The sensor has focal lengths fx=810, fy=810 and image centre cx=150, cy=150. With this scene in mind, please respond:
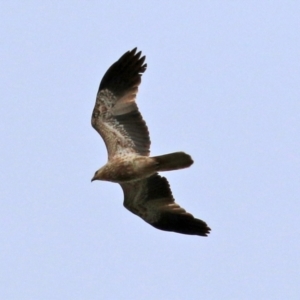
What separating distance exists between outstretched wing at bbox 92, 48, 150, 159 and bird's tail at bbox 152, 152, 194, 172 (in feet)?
2.81

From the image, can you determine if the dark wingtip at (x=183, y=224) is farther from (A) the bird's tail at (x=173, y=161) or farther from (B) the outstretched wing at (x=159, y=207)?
(A) the bird's tail at (x=173, y=161)

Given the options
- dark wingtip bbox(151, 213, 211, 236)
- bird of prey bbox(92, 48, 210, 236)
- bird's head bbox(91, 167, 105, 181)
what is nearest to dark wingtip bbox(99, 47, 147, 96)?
bird of prey bbox(92, 48, 210, 236)

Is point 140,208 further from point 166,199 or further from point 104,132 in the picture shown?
point 104,132

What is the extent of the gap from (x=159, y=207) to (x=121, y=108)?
69.5 inches

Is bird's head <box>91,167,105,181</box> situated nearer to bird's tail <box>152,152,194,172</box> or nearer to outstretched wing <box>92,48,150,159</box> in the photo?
outstretched wing <box>92,48,150,159</box>

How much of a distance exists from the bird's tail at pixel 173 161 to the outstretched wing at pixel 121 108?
2.81 ft

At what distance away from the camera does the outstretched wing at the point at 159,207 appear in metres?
13.3

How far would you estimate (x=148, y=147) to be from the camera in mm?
13094

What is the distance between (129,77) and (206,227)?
2780 mm

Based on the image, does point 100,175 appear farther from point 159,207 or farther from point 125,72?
point 125,72

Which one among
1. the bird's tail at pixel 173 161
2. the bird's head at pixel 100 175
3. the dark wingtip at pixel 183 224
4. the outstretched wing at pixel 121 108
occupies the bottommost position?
the dark wingtip at pixel 183 224

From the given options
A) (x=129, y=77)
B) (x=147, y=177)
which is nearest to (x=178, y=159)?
(x=147, y=177)

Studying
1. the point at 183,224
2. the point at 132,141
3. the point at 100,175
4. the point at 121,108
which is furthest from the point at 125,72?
the point at 183,224

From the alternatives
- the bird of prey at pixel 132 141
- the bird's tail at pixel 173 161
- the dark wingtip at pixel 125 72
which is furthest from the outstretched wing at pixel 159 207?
the dark wingtip at pixel 125 72
